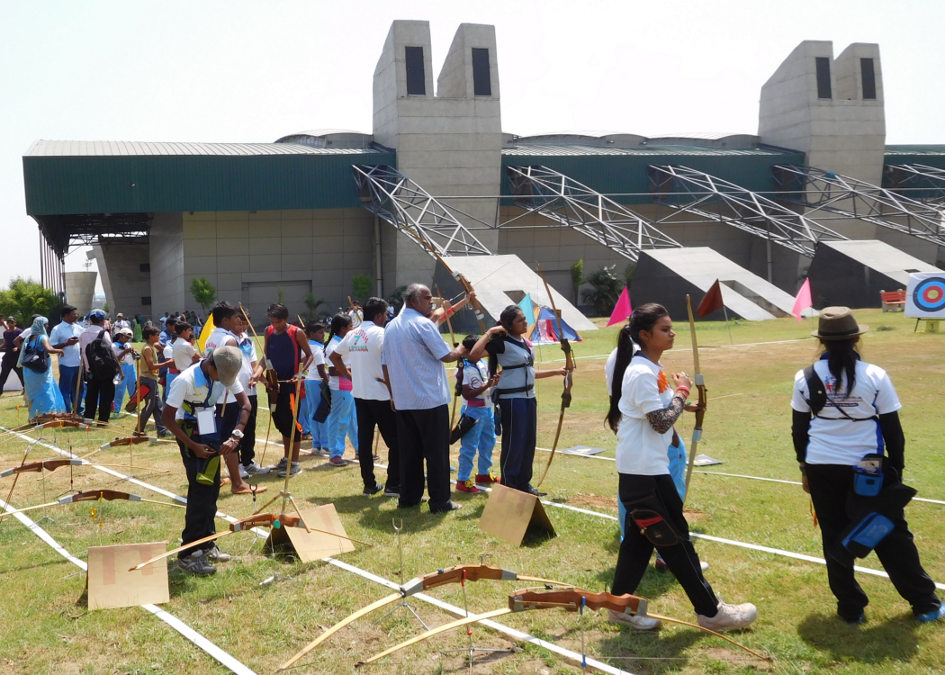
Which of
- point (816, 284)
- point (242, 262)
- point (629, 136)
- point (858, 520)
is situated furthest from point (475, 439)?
point (629, 136)

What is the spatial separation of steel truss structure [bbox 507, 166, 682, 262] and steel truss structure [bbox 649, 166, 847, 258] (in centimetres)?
279

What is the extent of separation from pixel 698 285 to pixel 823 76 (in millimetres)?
22163

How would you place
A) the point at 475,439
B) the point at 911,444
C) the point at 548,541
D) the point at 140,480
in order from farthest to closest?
the point at 911,444 < the point at 140,480 < the point at 475,439 < the point at 548,541

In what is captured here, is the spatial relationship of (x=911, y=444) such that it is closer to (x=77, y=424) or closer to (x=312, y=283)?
(x=77, y=424)

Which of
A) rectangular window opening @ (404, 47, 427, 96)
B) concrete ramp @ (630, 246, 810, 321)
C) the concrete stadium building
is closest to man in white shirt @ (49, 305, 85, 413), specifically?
the concrete stadium building

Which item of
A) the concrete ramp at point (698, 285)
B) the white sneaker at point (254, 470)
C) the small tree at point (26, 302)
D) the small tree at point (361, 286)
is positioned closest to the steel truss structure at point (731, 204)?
the concrete ramp at point (698, 285)

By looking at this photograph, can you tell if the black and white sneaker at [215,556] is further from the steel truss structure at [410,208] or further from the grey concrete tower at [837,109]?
the grey concrete tower at [837,109]

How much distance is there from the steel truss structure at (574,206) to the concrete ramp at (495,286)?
705cm

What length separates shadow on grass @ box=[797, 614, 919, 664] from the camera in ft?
14.1

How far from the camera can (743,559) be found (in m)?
5.87

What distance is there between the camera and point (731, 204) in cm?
4941

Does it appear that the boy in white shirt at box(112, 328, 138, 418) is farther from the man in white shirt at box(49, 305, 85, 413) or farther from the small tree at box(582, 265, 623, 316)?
the small tree at box(582, 265, 623, 316)

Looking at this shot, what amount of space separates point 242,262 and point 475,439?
38868 millimetres

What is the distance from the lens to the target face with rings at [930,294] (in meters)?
24.7
